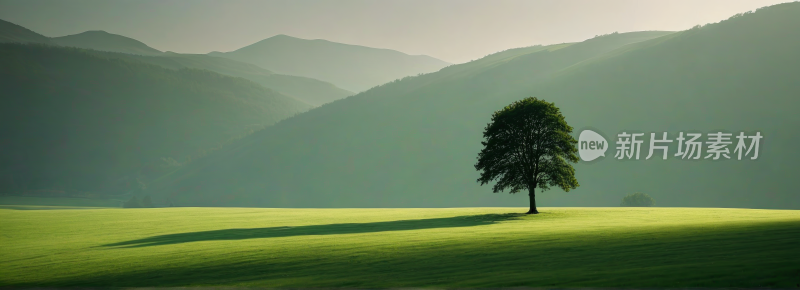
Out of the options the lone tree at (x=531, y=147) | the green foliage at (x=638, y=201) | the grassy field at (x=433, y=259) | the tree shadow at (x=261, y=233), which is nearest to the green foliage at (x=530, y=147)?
the lone tree at (x=531, y=147)

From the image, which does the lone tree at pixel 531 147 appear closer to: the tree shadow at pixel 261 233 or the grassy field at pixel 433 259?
the tree shadow at pixel 261 233

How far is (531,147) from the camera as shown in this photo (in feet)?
151

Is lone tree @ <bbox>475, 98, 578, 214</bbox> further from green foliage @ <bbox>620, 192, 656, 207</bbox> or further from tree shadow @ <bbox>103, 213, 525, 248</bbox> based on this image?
green foliage @ <bbox>620, 192, 656, 207</bbox>

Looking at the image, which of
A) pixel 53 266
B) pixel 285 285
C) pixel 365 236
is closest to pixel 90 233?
pixel 53 266

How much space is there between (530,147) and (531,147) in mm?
98

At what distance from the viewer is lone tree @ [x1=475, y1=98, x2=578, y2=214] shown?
45625mm

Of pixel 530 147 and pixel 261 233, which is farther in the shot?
pixel 530 147

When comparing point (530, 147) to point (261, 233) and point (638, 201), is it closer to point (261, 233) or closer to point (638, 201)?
point (261, 233)

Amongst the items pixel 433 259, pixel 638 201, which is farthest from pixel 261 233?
pixel 638 201

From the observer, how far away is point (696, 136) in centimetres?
19462

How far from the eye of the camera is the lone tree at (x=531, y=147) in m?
45.6

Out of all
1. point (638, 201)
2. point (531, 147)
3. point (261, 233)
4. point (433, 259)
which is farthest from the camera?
point (638, 201)

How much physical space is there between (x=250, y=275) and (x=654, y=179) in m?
199

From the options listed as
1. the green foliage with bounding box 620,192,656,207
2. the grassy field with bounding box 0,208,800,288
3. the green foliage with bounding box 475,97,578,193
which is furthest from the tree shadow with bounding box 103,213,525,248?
the green foliage with bounding box 620,192,656,207
